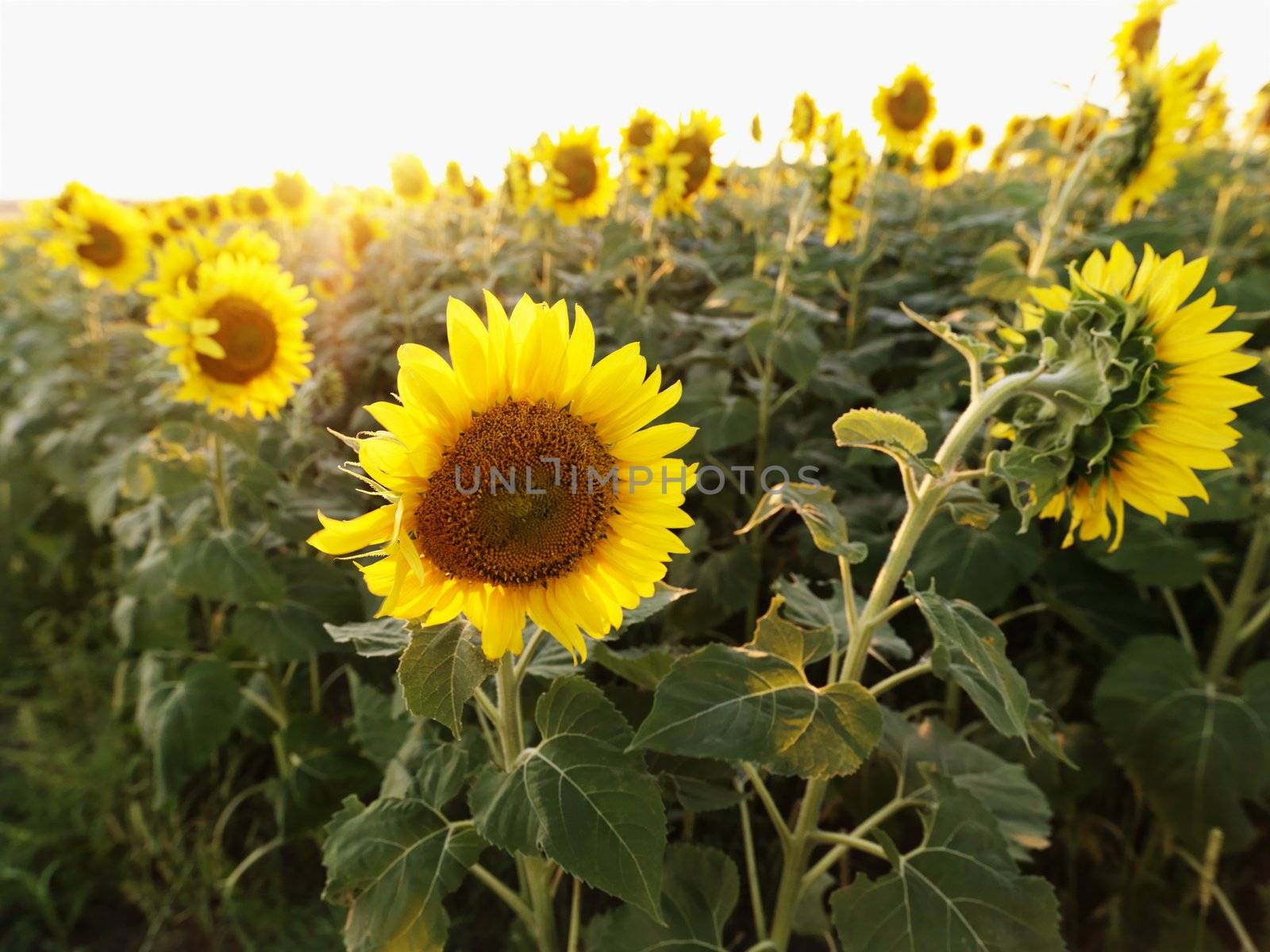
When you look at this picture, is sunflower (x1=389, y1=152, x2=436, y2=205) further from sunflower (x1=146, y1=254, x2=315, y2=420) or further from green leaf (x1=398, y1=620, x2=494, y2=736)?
green leaf (x1=398, y1=620, x2=494, y2=736)

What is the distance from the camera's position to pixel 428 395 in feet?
3.26

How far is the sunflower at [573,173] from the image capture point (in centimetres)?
379

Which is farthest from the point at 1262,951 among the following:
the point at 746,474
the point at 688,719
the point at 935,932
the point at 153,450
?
the point at 153,450

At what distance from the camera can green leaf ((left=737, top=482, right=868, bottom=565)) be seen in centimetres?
115

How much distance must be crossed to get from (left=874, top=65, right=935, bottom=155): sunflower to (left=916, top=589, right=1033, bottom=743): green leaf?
3.70 m

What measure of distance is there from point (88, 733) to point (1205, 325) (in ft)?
12.9

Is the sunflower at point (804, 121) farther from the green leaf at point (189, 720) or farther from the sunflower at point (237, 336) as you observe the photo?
the green leaf at point (189, 720)

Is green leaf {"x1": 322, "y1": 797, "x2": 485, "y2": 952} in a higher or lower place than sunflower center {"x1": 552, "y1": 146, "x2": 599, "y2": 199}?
lower

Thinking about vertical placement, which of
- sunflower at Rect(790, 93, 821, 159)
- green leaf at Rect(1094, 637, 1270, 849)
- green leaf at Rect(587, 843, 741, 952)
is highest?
sunflower at Rect(790, 93, 821, 159)

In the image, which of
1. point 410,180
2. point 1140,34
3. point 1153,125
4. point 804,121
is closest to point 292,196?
point 410,180

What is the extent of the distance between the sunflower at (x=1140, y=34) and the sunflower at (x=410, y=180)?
408 cm

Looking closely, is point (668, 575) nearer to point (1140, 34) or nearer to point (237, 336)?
point (237, 336)

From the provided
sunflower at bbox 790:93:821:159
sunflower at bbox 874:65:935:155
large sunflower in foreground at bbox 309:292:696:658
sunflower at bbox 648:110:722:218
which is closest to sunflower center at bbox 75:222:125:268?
sunflower at bbox 648:110:722:218

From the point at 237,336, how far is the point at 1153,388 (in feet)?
7.94
